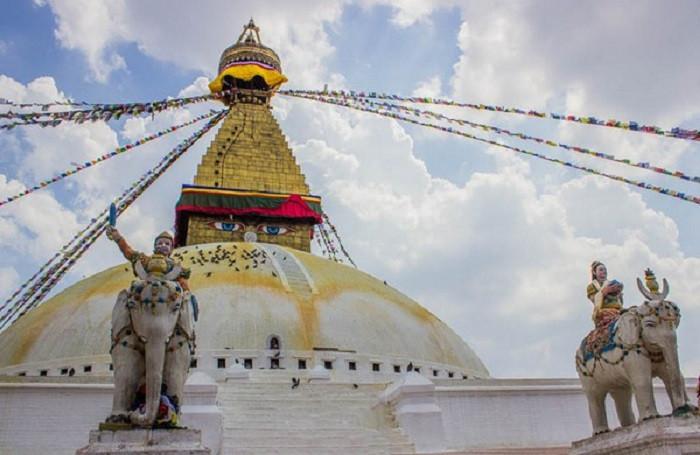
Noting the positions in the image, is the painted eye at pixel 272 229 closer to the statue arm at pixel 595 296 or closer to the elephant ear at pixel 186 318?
the statue arm at pixel 595 296

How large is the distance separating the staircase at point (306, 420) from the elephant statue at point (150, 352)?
454 cm

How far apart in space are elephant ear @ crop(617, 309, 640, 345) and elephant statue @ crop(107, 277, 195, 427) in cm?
411

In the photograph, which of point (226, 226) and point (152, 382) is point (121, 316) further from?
point (226, 226)

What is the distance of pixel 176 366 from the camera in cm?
582

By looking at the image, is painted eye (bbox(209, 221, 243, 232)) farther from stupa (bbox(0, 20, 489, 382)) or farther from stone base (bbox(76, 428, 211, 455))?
stone base (bbox(76, 428, 211, 455))

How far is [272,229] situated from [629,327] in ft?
66.7

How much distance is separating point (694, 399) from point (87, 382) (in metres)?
11.2

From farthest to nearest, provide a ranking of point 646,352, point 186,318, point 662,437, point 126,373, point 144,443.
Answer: point 646,352 < point 662,437 < point 186,318 < point 126,373 < point 144,443

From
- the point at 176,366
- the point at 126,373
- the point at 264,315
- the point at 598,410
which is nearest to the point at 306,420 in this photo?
the point at 264,315

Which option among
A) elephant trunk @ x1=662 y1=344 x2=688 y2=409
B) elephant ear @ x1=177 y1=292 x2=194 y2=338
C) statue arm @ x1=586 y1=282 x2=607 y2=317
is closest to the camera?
elephant ear @ x1=177 y1=292 x2=194 y2=338

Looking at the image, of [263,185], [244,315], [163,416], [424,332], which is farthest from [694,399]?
[263,185]

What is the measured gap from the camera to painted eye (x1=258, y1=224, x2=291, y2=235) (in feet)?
85.8

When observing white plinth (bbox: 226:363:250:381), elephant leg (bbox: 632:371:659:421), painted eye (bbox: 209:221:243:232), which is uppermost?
painted eye (bbox: 209:221:243:232)

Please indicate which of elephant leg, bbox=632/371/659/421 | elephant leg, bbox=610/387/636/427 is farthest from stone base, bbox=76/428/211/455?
elephant leg, bbox=610/387/636/427
